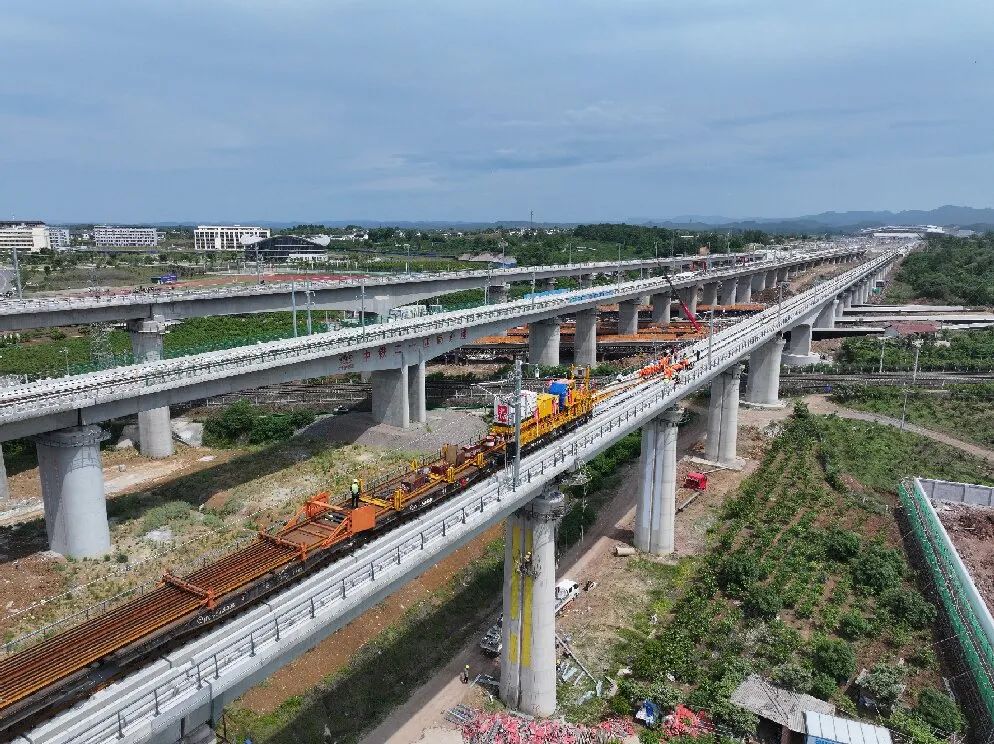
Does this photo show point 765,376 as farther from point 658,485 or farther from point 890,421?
point 658,485

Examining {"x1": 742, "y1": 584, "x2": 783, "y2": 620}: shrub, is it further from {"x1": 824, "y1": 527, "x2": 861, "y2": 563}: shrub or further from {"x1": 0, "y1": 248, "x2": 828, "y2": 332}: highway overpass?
{"x1": 0, "y1": 248, "x2": 828, "y2": 332}: highway overpass

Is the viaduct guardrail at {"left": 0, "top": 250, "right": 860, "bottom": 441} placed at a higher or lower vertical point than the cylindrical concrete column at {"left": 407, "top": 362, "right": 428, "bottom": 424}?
higher

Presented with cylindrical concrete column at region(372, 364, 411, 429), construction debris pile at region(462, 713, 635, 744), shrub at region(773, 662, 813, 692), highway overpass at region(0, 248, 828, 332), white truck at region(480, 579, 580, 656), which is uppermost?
highway overpass at region(0, 248, 828, 332)

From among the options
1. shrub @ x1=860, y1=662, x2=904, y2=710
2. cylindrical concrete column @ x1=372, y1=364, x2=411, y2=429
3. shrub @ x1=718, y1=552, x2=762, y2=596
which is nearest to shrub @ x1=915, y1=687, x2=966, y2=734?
shrub @ x1=860, y1=662, x2=904, y2=710

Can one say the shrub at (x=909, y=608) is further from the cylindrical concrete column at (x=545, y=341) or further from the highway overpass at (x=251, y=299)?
the cylindrical concrete column at (x=545, y=341)

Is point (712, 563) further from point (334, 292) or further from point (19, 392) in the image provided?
point (334, 292)

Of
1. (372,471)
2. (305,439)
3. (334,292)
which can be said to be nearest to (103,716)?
(372,471)

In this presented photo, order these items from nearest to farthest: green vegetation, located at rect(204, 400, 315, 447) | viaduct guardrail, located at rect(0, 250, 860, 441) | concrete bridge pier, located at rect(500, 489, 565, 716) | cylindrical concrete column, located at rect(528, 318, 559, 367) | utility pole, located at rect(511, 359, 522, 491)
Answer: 1. utility pole, located at rect(511, 359, 522, 491)
2. concrete bridge pier, located at rect(500, 489, 565, 716)
3. viaduct guardrail, located at rect(0, 250, 860, 441)
4. green vegetation, located at rect(204, 400, 315, 447)
5. cylindrical concrete column, located at rect(528, 318, 559, 367)
